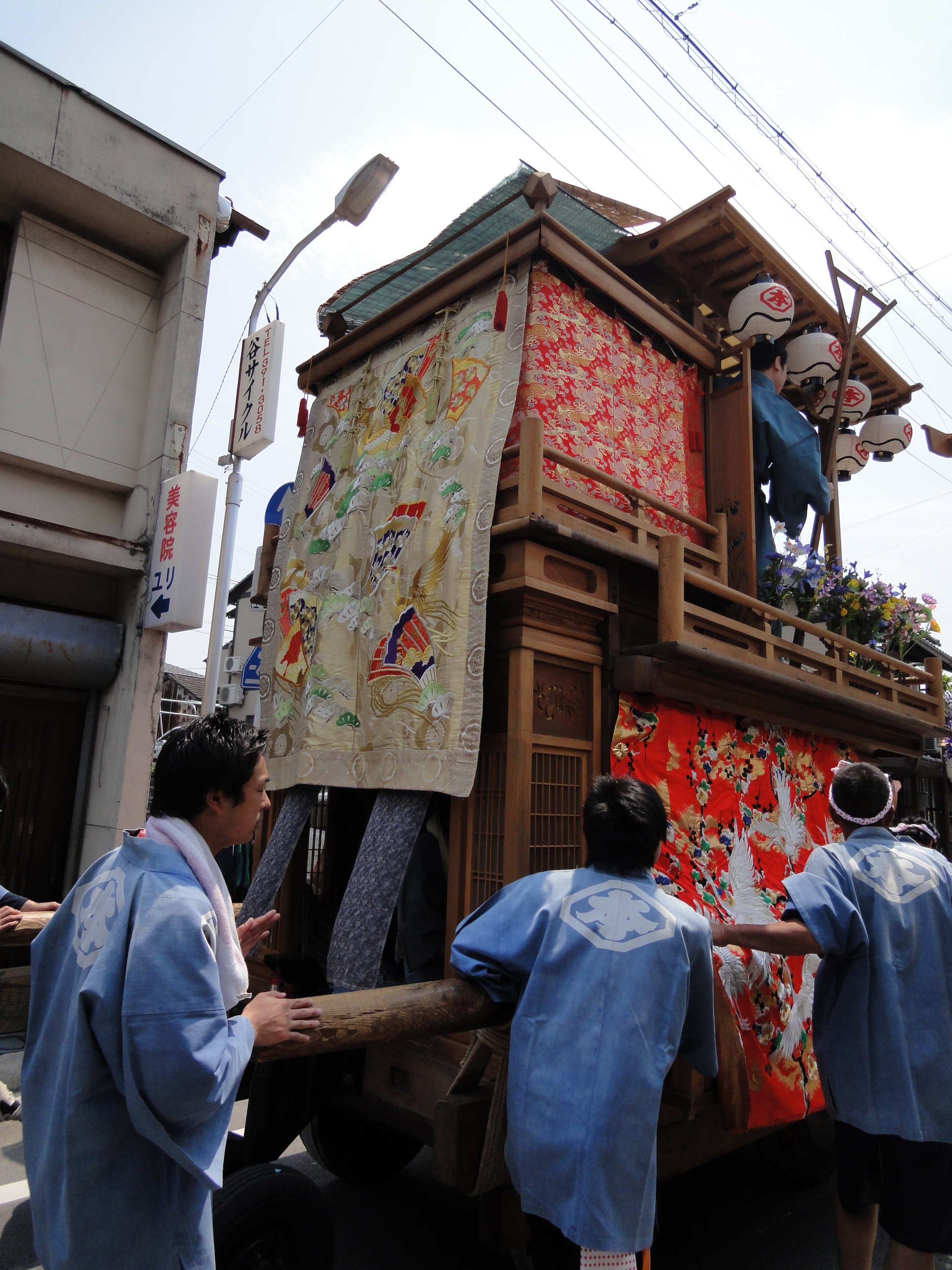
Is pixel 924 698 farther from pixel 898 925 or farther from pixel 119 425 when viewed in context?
pixel 119 425

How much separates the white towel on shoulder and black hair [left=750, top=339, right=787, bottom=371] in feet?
21.6

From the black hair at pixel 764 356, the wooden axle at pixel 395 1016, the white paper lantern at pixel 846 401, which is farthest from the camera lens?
the white paper lantern at pixel 846 401

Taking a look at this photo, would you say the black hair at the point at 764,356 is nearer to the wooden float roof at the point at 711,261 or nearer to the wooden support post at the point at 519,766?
the wooden float roof at the point at 711,261

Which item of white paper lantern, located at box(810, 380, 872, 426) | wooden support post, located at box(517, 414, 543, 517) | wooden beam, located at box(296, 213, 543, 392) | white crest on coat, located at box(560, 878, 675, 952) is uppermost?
white paper lantern, located at box(810, 380, 872, 426)

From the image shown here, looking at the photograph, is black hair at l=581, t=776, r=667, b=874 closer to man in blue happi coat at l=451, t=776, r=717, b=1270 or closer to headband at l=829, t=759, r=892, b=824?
man in blue happi coat at l=451, t=776, r=717, b=1270

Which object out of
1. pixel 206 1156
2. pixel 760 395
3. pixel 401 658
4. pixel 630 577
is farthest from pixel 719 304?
pixel 206 1156

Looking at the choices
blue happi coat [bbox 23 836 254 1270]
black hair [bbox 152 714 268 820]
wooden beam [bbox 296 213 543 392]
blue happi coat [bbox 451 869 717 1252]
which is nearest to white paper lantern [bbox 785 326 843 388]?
wooden beam [bbox 296 213 543 392]

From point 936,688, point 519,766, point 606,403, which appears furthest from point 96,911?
point 936,688

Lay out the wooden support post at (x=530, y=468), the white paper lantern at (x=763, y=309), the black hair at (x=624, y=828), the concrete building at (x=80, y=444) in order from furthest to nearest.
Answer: the concrete building at (x=80, y=444)
the white paper lantern at (x=763, y=309)
the wooden support post at (x=530, y=468)
the black hair at (x=624, y=828)

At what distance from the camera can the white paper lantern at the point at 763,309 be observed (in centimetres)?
632

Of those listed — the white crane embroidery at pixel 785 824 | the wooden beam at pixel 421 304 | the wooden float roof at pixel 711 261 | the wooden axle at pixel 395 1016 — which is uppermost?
the wooden float roof at pixel 711 261

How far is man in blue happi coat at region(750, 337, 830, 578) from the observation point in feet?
22.3

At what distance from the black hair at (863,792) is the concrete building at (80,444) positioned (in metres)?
6.62

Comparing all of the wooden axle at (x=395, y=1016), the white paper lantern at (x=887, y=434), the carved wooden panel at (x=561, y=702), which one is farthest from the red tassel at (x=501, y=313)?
the white paper lantern at (x=887, y=434)
